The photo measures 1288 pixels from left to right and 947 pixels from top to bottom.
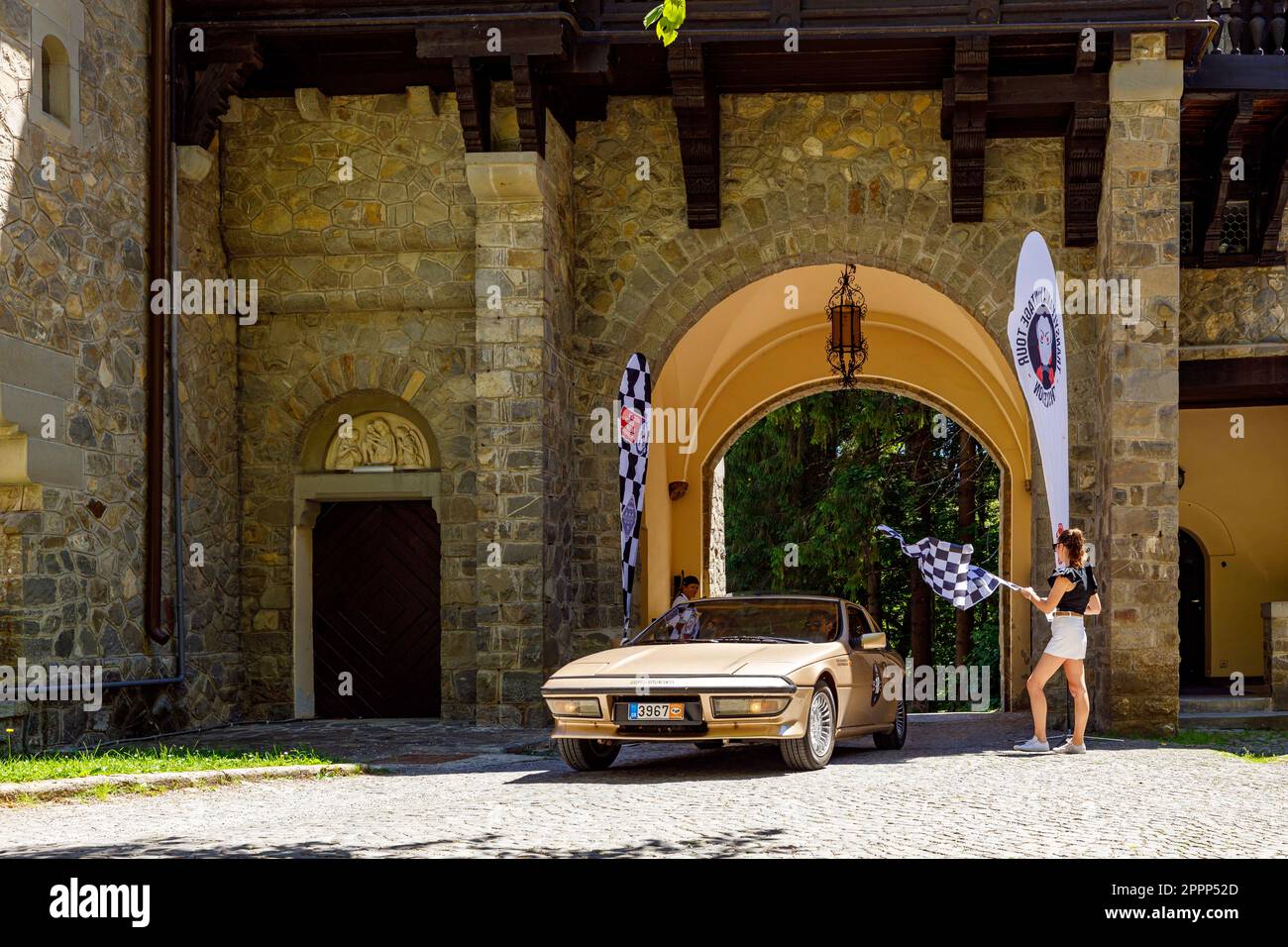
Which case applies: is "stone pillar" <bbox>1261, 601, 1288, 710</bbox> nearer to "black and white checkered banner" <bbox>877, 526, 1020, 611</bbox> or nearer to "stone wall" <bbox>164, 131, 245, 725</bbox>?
"black and white checkered banner" <bbox>877, 526, 1020, 611</bbox>

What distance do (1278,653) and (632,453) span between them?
708cm

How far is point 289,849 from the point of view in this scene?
A: 257 inches

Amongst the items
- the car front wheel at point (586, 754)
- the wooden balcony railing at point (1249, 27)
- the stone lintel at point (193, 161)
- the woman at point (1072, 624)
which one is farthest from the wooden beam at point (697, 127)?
the car front wheel at point (586, 754)

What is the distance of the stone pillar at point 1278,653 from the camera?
1592 cm

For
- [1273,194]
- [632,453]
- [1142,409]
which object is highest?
[1273,194]

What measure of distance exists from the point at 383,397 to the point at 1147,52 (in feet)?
26.1

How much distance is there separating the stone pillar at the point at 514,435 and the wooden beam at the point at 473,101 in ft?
0.61

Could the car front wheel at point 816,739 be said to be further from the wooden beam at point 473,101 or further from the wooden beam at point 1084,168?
the wooden beam at point 1084,168

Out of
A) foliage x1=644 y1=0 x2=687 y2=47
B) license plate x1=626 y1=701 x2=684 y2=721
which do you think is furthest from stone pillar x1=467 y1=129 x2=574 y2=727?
foliage x1=644 y1=0 x2=687 y2=47

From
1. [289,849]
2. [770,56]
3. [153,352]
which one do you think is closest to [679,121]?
[770,56]

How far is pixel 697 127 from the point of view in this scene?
49.1ft

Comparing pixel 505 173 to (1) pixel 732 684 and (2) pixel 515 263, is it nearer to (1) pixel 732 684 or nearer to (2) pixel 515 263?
(2) pixel 515 263

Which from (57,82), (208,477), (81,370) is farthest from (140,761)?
(57,82)
